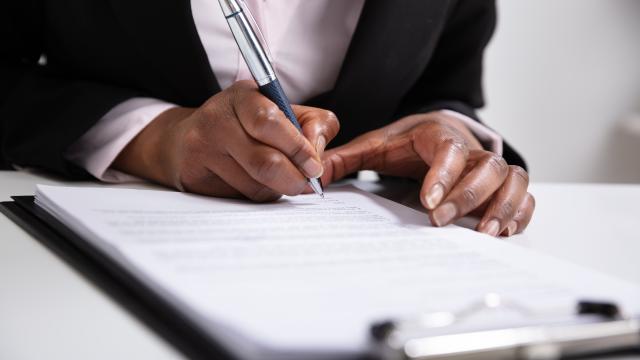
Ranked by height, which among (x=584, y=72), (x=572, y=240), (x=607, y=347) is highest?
(x=607, y=347)

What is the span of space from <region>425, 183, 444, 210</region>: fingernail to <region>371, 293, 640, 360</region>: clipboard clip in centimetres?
23

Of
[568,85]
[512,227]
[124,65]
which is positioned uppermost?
[124,65]

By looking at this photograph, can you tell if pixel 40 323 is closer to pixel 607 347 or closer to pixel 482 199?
pixel 607 347

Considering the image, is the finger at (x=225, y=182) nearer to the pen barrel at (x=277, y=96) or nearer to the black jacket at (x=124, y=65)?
the pen barrel at (x=277, y=96)

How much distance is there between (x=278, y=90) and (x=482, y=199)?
19 cm

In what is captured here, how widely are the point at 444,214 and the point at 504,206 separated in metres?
0.07

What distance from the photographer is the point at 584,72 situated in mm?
2105

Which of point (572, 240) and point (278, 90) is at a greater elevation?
point (278, 90)

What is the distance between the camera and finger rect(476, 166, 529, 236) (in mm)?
542

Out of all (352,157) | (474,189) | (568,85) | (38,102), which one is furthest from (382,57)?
(568,85)

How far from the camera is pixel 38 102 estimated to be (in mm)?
723

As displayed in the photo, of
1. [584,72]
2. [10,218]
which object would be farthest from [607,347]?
[584,72]

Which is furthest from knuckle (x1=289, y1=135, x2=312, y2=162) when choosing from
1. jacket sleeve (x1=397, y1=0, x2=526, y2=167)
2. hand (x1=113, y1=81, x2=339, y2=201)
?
jacket sleeve (x1=397, y1=0, x2=526, y2=167)

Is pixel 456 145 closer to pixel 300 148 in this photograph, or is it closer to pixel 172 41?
pixel 300 148
